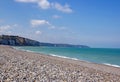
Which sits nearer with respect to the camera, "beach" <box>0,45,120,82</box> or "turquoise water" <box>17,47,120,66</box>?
"beach" <box>0,45,120,82</box>

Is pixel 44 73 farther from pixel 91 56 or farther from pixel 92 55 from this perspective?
pixel 92 55

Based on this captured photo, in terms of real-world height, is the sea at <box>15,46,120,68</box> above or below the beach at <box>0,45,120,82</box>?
below

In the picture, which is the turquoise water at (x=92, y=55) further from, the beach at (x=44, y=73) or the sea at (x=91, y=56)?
the beach at (x=44, y=73)

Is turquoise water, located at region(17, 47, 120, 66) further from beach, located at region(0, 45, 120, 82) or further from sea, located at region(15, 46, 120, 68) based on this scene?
beach, located at region(0, 45, 120, 82)

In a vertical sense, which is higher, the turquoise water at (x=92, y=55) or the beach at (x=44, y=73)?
the beach at (x=44, y=73)

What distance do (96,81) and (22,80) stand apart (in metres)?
4.17

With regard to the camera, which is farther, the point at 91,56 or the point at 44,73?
the point at 91,56

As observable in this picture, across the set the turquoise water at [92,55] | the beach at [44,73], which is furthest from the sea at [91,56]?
the beach at [44,73]

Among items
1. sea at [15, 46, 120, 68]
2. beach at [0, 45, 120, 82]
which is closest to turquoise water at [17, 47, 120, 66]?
sea at [15, 46, 120, 68]

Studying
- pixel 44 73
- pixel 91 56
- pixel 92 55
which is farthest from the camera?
pixel 92 55

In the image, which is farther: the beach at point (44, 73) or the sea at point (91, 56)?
the sea at point (91, 56)

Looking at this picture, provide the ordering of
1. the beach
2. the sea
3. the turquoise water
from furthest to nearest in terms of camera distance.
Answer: the turquoise water < the sea < the beach

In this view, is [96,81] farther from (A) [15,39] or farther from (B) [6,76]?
(A) [15,39]

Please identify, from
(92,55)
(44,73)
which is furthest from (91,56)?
(44,73)
